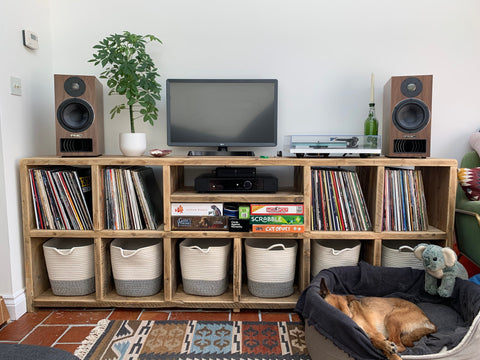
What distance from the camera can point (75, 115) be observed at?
74.7 inches

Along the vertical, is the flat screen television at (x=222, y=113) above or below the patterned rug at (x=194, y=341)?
above

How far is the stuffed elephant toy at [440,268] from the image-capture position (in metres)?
1.55

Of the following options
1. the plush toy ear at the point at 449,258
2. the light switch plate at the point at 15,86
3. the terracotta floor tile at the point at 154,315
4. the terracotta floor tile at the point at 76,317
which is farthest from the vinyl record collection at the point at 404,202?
the light switch plate at the point at 15,86

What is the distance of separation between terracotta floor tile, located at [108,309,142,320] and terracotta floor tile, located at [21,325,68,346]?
0.23 metres

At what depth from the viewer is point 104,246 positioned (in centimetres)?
188

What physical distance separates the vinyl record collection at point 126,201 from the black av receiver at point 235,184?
31 centimetres

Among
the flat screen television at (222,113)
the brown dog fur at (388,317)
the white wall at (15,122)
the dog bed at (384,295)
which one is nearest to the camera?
the dog bed at (384,295)

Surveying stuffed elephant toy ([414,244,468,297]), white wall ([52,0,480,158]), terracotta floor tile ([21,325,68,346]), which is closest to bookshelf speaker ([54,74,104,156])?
white wall ([52,0,480,158])

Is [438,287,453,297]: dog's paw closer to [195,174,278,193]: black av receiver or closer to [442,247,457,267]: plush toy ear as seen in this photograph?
[442,247,457,267]: plush toy ear

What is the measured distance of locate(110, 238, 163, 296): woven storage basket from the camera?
1.82m

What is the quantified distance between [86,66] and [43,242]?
44.1 inches

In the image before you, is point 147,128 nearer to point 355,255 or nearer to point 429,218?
point 355,255

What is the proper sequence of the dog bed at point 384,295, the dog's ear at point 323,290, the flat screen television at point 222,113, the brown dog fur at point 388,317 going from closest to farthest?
the dog bed at point 384,295 → the brown dog fur at point 388,317 → the dog's ear at point 323,290 → the flat screen television at point 222,113

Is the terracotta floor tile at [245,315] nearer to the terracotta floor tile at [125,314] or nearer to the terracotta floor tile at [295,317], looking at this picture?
the terracotta floor tile at [295,317]
